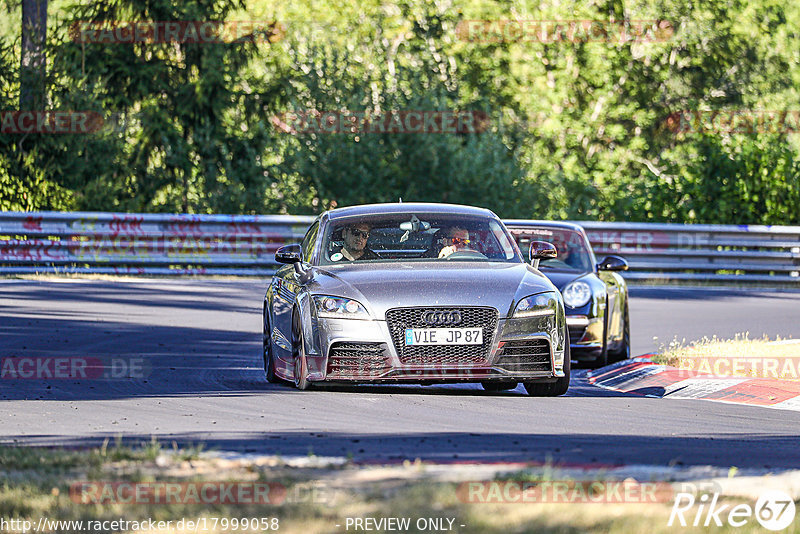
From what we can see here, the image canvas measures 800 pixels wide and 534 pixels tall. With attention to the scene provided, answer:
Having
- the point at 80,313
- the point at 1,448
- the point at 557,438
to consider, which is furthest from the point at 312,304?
the point at 80,313

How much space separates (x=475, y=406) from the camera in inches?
411

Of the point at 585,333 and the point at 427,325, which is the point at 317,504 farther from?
the point at 585,333

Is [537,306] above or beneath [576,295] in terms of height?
above

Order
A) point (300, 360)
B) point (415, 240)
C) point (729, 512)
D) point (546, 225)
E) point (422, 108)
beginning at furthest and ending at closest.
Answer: point (422, 108)
point (546, 225)
point (415, 240)
point (300, 360)
point (729, 512)

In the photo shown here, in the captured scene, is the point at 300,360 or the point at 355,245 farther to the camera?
the point at 355,245

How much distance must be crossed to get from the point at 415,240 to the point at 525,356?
5.85ft

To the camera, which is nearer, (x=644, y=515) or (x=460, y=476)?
(x=644, y=515)

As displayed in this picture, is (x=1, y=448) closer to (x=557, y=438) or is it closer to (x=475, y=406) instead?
(x=557, y=438)

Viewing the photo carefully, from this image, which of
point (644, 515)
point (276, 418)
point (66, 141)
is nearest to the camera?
point (644, 515)

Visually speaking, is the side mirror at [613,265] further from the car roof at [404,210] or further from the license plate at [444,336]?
the license plate at [444,336]

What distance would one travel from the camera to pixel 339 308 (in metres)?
10.7

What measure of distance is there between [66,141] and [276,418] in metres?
24.2

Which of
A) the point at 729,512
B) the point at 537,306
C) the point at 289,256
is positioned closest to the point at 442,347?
the point at 537,306

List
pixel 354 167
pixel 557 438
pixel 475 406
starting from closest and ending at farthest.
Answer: pixel 557 438
pixel 475 406
pixel 354 167
